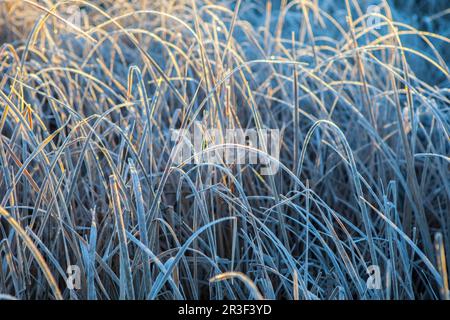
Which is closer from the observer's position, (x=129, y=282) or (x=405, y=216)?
(x=129, y=282)

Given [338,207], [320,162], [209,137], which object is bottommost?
[338,207]

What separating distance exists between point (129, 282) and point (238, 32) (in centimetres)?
143

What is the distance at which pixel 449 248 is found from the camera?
99 cm

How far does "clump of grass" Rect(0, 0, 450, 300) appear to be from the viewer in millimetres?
812

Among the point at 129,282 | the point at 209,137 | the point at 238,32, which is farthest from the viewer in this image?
the point at 238,32

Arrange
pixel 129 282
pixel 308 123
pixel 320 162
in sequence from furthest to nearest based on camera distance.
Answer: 1. pixel 308 123
2. pixel 320 162
3. pixel 129 282

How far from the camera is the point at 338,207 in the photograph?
1211mm

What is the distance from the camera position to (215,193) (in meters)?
1.04

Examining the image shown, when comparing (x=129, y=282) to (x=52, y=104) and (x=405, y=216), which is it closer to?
(x=52, y=104)

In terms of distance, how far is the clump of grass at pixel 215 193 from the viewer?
812 millimetres
